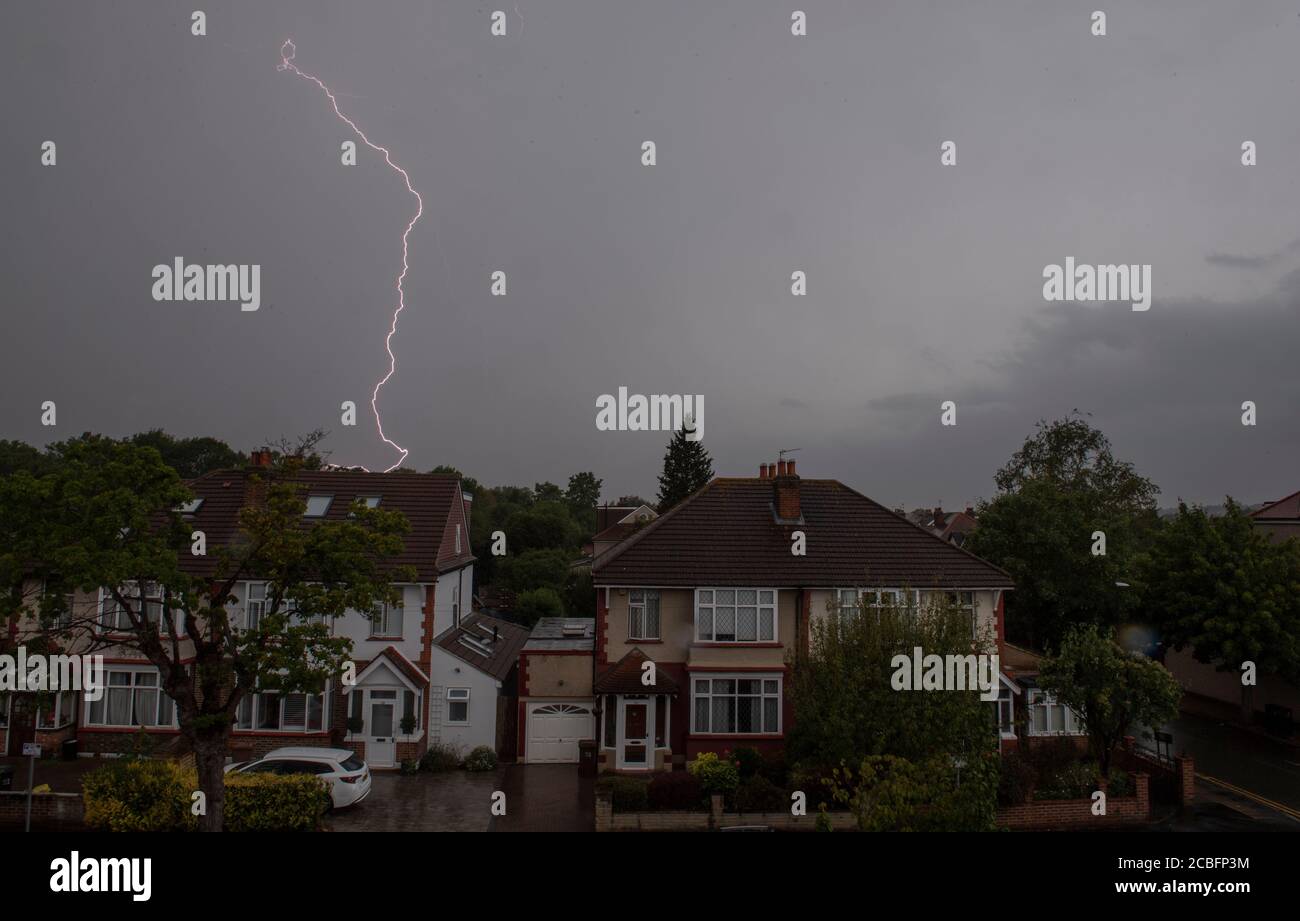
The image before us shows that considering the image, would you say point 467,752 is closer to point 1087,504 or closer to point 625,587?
point 625,587

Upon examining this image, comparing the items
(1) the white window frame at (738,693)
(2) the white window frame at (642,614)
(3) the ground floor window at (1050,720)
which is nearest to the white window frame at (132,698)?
(2) the white window frame at (642,614)

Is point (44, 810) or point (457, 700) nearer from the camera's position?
point (44, 810)

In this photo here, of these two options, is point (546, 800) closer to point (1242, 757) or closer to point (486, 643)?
point (486, 643)

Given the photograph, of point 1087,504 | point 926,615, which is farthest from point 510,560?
point 926,615

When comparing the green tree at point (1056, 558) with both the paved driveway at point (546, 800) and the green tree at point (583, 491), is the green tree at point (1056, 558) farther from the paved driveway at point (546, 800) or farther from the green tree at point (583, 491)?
the green tree at point (583, 491)

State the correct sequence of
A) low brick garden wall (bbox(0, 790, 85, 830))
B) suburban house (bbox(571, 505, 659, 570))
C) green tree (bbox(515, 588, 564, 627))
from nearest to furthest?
1. low brick garden wall (bbox(0, 790, 85, 830))
2. green tree (bbox(515, 588, 564, 627))
3. suburban house (bbox(571, 505, 659, 570))

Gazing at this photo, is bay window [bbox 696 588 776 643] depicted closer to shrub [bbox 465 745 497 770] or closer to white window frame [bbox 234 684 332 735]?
shrub [bbox 465 745 497 770]

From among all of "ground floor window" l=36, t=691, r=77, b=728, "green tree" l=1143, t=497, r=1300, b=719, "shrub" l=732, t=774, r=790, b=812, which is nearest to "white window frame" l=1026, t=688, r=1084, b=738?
"green tree" l=1143, t=497, r=1300, b=719

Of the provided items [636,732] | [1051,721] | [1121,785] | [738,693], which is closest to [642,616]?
[636,732]
